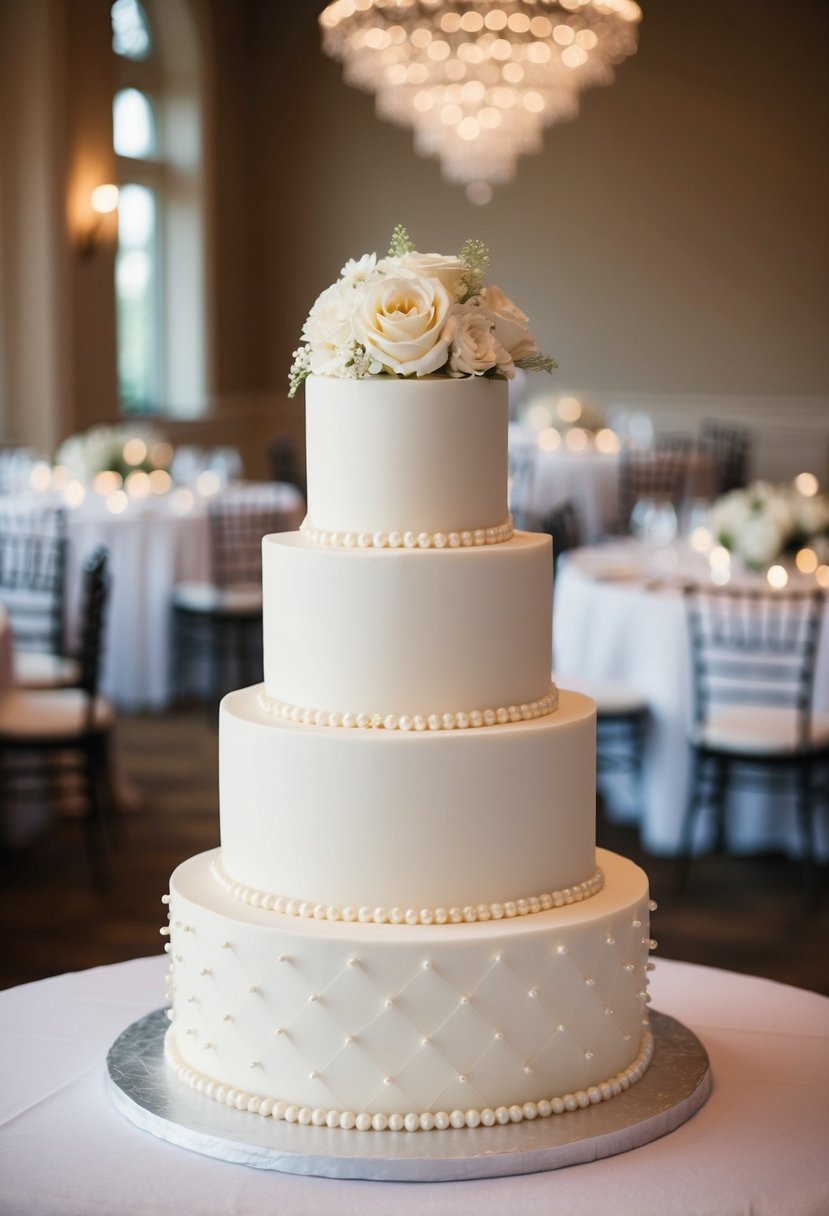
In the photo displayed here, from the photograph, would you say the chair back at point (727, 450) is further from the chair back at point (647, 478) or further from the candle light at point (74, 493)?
the candle light at point (74, 493)

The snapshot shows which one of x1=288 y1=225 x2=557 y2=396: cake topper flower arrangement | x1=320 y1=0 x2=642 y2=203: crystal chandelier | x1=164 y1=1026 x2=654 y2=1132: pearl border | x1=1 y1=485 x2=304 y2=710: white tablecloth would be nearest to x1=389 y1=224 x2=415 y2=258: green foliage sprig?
x1=288 y1=225 x2=557 y2=396: cake topper flower arrangement

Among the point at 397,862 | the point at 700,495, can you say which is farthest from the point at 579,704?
the point at 700,495

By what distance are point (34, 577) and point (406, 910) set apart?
4.66 metres

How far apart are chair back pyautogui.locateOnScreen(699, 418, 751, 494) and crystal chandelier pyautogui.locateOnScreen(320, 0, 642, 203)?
3.65 meters

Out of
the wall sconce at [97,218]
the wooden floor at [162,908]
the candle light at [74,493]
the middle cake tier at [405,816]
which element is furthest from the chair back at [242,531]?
the middle cake tier at [405,816]

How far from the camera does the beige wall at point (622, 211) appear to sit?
1221cm

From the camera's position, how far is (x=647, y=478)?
406 inches

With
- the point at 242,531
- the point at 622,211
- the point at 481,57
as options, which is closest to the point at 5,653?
the point at 242,531

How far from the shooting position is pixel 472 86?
25.7 feet

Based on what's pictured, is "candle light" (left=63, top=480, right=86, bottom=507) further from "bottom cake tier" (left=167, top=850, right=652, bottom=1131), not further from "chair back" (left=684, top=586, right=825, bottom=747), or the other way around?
"bottom cake tier" (left=167, top=850, right=652, bottom=1131)

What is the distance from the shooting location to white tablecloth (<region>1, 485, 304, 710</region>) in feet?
24.4

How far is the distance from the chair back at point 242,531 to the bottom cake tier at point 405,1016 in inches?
222

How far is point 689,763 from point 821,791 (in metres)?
0.46

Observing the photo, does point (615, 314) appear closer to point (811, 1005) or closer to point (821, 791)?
point (821, 791)
